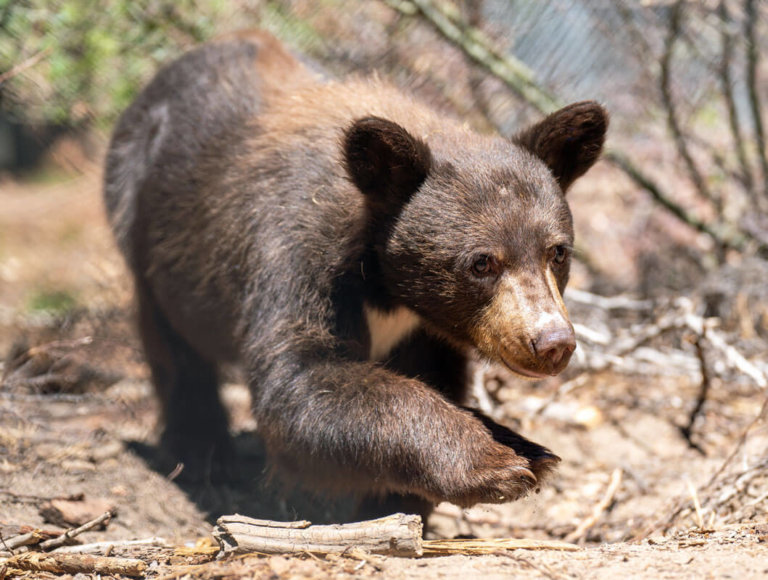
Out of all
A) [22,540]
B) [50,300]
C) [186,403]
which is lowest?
[50,300]

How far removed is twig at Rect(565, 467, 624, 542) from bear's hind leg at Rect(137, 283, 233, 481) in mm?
2317

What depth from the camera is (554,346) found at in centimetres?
318

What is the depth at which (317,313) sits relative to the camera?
385 centimetres

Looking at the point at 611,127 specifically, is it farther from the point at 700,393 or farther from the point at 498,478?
the point at 498,478

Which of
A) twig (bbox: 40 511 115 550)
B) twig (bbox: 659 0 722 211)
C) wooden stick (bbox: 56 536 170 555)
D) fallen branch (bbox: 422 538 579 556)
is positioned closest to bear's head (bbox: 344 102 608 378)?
fallen branch (bbox: 422 538 579 556)

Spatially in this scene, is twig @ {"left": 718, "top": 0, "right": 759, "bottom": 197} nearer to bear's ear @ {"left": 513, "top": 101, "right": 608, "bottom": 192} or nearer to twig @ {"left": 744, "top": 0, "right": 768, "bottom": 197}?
twig @ {"left": 744, "top": 0, "right": 768, "bottom": 197}

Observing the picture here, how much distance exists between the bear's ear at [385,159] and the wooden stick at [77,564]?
1.85 metres

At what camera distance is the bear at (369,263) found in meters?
3.43

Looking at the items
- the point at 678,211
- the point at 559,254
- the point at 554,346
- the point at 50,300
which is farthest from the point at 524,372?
the point at 50,300

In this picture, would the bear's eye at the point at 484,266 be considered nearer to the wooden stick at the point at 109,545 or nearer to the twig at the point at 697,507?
the twig at the point at 697,507

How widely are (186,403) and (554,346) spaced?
325 cm

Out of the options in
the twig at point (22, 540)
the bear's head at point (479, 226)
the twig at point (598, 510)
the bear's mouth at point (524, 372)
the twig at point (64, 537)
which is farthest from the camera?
the twig at point (598, 510)

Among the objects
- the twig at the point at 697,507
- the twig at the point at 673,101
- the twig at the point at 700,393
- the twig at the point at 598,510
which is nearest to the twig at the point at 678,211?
the twig at the point at 673,101

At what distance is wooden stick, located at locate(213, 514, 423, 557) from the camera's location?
125 inches
